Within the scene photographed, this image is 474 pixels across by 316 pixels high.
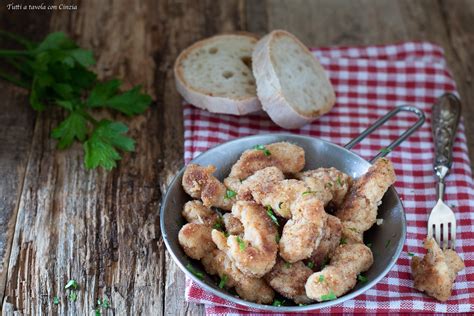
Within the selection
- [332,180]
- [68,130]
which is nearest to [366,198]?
[332,180]

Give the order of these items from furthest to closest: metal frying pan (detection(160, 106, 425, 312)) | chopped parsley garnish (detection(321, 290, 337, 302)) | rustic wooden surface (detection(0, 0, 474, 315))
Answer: rustic wooden surface (detection(0, 0, 474, 315)), metal frying pan (detection(160, 106, 425, 312)), chopped parsley garnish (detection(321, 290, 337, 302))

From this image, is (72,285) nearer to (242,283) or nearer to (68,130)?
(242,283)

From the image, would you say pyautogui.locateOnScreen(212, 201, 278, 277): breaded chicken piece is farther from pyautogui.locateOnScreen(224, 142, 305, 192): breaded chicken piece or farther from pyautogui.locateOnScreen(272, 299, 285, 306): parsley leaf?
pyautogui.locateOnScreen(224, 142, 305, 192): breaded chicken piece

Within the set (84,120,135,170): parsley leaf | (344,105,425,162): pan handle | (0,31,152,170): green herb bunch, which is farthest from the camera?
(0,31,152,170): green herb bunch

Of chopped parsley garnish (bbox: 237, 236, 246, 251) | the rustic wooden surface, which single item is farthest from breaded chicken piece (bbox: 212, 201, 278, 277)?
the rustic wooden surface

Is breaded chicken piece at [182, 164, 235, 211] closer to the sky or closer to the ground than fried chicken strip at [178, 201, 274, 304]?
closer to the sky

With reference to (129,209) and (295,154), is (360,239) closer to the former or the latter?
(295,154)
